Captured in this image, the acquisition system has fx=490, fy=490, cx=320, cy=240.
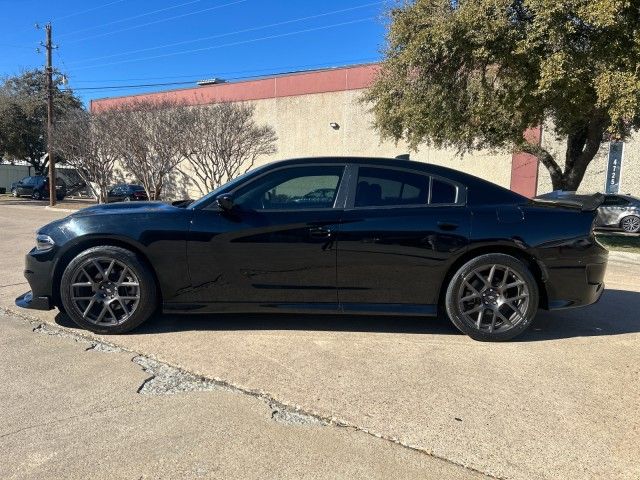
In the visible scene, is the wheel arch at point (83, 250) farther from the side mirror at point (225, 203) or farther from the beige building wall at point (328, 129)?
the beige building wall at point (328, 129)

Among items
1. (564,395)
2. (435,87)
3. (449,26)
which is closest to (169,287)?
(564,395)

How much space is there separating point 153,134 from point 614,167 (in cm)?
2129

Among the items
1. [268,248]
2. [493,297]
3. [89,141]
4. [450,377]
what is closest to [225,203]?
[268,248]

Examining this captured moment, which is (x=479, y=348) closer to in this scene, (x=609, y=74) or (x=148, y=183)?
(x=609, y=74)

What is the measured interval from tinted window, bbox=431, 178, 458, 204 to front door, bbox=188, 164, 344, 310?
863mm

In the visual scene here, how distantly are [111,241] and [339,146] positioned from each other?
26.0 m

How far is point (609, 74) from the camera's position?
30.5 feet

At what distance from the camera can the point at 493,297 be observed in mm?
4234

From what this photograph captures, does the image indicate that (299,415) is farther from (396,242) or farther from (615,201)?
(615,201)

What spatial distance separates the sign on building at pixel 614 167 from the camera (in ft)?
72.3

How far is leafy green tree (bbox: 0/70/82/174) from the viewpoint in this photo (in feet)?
118

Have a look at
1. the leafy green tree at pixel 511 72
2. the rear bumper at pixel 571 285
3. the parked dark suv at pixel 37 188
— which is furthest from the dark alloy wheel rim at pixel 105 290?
the parked dark suv at pixel 37 188

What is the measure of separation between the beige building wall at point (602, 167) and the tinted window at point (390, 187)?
1935cm

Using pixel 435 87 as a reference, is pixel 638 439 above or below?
below
